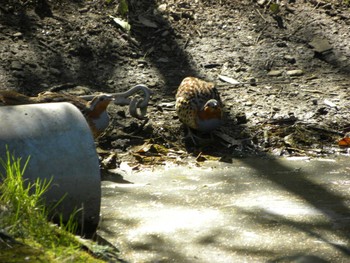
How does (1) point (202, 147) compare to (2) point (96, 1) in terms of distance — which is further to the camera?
(2) point (96, 1)

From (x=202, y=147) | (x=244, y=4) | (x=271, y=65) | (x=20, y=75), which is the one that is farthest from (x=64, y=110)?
(x=244, y=4)

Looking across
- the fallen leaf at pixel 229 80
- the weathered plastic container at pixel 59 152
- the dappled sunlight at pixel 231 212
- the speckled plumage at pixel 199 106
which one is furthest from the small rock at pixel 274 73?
the weathered plastic container at pixel 59 152

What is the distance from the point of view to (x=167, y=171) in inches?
286

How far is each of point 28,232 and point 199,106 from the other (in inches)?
157

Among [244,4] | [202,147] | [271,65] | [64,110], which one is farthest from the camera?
[244,4]

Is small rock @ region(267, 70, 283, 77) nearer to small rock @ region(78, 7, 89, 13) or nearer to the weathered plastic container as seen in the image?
small rock @ region(78, 7, 89, 13)

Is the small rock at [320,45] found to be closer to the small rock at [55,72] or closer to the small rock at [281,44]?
the small rock at [281,44]

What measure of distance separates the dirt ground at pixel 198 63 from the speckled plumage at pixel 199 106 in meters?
0.17

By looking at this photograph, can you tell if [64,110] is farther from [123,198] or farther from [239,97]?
[239,97]

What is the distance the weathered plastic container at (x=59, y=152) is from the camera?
5.32m

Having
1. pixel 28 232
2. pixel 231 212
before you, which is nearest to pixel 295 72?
pixel 231 212

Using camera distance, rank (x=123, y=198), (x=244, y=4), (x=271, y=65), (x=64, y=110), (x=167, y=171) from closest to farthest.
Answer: (x=64, y=110) < (x=123, y=198) < (x=167, y=171) < (x=271, y=65) < (x=244, y=4)

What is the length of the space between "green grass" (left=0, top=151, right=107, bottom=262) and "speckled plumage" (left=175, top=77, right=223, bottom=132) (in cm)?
325

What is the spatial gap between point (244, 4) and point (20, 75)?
3.23m
